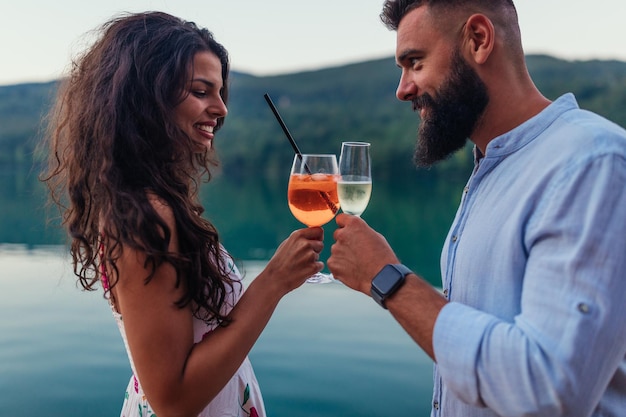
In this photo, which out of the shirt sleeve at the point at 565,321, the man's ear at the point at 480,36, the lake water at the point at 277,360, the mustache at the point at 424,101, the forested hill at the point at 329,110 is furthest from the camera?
the forested hill at the point at 329,110

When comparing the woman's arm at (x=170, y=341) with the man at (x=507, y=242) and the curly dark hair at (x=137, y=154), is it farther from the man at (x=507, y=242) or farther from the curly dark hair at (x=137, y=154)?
the man at (x=507, y=242)

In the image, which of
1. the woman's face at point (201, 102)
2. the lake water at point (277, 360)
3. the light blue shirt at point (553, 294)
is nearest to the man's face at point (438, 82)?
the light blue shirt at point (553, 294)

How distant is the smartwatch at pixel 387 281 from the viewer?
1.72m

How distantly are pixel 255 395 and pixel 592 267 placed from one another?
141cm

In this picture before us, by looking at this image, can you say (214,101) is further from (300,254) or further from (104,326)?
(104,326)

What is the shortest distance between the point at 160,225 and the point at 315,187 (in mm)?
696

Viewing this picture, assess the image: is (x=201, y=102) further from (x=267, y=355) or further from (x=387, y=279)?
(x=267, y=355)

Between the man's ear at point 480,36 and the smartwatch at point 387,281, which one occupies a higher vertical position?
the man's ear at point 480,36

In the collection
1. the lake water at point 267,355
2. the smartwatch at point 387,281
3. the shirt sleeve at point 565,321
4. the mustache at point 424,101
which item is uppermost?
the mustache at point 424,101

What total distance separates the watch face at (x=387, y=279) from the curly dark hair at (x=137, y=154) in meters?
0.56

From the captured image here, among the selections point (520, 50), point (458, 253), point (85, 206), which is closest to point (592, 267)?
point (458, 253)

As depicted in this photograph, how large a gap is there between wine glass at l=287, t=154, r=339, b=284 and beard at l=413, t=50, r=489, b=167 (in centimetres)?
38

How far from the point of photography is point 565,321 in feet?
4.45

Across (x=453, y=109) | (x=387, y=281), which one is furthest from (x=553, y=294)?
(x=453, y=109)
